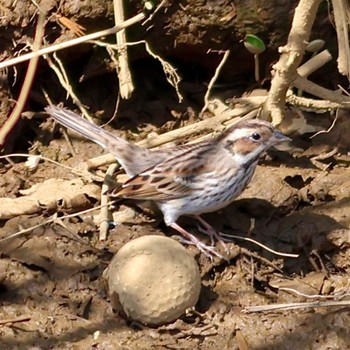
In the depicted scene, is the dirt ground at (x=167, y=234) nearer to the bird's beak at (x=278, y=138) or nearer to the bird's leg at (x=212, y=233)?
the bird's leg at (x=212, y=233)

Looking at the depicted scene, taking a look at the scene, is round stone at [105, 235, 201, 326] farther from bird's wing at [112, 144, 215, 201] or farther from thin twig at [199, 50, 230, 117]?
thin twig at [199, 50, 230, 117]

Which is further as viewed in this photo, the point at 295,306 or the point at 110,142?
the point at 110,142

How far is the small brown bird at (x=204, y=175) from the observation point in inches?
234

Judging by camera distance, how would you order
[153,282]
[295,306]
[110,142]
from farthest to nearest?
[110,142] < [295,306] < [153,282]

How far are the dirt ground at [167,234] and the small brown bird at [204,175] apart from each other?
167 millimetres

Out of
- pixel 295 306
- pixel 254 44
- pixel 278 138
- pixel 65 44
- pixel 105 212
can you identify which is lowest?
pixel 295 306

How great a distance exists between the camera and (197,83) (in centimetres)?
711

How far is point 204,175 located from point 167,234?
1.34 feet

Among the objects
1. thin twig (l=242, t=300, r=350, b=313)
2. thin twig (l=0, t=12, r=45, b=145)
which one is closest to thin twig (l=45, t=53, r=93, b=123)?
thin twig (l=0, t=12, r=45, b=145)

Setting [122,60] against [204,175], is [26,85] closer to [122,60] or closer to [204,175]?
[122,60]

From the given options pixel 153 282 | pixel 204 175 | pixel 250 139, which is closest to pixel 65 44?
pixel 204 175

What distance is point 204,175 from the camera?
602 cm

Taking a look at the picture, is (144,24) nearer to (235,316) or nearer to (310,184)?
(310,184)

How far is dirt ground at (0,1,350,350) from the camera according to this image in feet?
17.4
